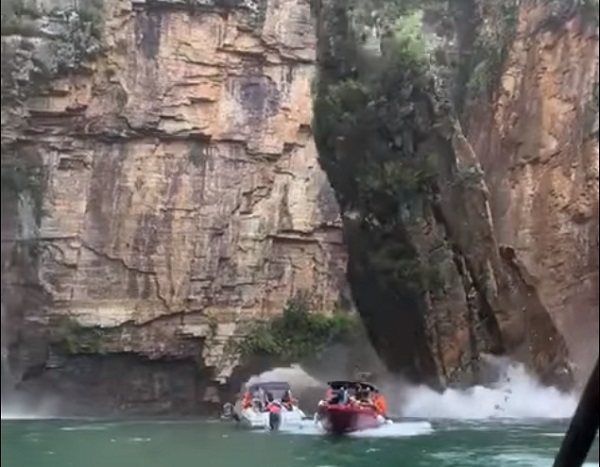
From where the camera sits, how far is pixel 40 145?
1.87 metres

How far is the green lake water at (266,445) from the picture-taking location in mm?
1799

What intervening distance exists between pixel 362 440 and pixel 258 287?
1.68ft

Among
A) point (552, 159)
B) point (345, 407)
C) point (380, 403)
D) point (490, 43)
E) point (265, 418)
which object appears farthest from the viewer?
point (552, 159)

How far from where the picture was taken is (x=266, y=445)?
2.04 metres

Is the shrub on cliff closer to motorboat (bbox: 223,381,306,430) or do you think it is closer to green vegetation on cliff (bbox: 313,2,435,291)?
motorboat (bbox: 223,381,306,430)

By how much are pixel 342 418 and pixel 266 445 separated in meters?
0.27

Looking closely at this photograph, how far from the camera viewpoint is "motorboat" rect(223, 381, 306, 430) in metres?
2.05

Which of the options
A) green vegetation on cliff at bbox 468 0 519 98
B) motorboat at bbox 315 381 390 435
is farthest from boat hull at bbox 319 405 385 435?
green vegetation on cliff at bbox 468 0 519 98

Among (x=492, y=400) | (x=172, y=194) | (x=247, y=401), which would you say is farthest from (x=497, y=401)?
(x=172, y=194)

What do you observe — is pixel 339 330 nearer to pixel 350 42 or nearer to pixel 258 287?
pixel 258 287

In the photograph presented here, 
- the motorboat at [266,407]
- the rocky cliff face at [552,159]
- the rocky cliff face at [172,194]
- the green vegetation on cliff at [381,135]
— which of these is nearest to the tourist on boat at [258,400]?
the motorboat at [266,407]

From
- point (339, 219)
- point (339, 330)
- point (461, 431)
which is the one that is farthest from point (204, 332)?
point (461, 431)

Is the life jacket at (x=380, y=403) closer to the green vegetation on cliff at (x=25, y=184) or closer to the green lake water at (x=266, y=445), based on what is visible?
the green lake water at (x=266, y=445)

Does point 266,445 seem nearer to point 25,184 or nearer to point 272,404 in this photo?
point 272,404
